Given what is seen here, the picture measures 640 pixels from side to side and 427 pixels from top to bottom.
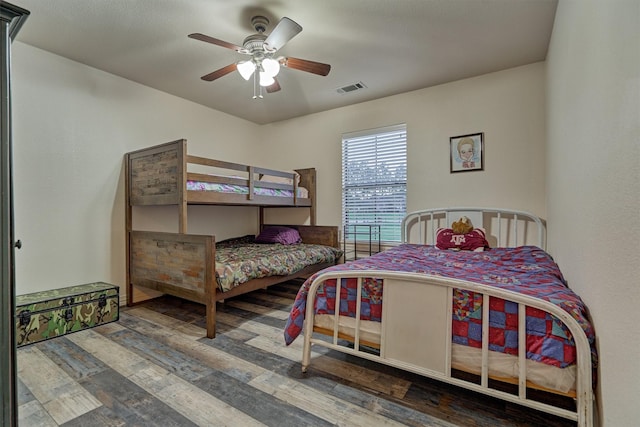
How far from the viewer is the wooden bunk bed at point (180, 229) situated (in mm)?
2420

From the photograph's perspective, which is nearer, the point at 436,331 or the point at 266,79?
the point at 436,331

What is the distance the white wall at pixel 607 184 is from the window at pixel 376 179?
199 centimetres

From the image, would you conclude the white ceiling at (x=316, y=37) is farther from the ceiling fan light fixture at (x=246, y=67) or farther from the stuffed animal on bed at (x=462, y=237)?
the stuffed animal on bed at (x=462, y=237)

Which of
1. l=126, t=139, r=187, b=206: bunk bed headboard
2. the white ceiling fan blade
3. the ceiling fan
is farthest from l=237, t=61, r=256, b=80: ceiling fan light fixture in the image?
l=126, t=139, r=187, b=206: bunk bed headboard

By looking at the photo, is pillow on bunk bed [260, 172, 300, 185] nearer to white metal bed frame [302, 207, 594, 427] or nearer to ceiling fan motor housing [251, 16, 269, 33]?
ceiling fan motor housing [251, 16, 269, 33]

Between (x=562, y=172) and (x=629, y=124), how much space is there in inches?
52.3

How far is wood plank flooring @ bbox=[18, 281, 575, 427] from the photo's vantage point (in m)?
1.38

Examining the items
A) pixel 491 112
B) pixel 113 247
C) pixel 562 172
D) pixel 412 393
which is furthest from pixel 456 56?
pixel 113 247

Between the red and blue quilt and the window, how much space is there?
1.30m

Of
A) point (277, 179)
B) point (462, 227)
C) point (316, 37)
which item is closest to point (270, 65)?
point (316, 37)

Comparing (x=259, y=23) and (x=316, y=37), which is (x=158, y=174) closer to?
(x=259, y=23)

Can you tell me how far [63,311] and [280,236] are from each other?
7.62ft

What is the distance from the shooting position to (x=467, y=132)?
322 cm

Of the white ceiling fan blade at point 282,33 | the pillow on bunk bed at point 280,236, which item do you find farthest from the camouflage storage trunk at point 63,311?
the white ceiling fan blade at point 282,33
